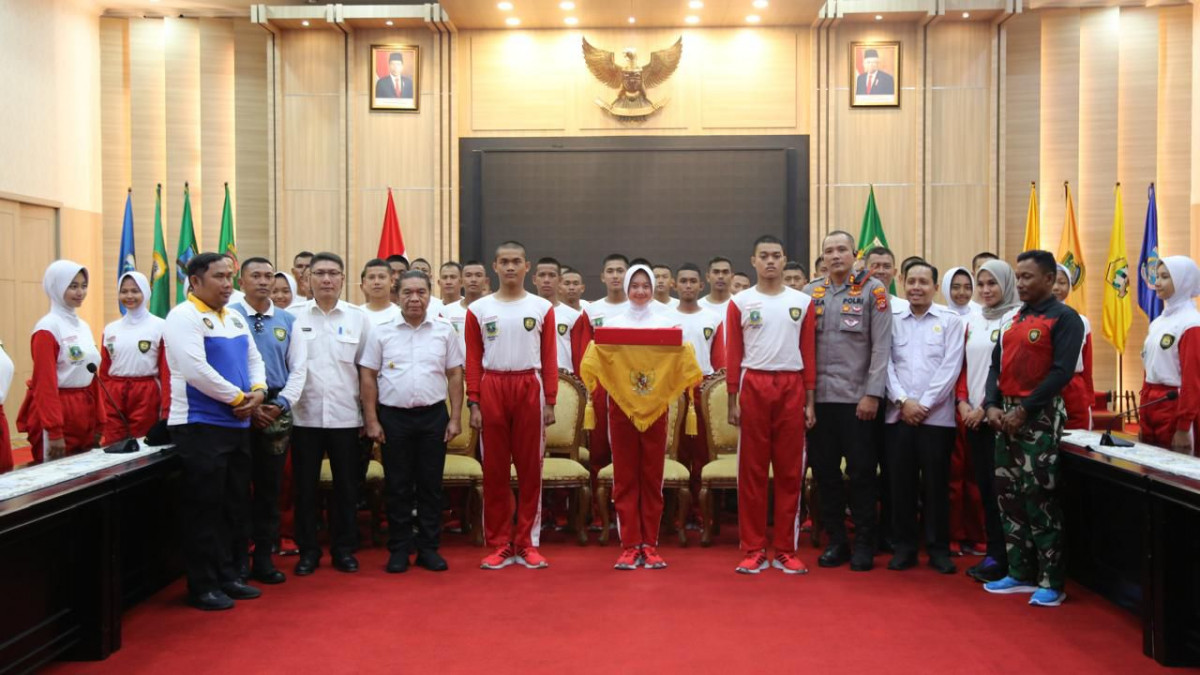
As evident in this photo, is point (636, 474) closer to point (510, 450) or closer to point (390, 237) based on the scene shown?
point (510, 450)

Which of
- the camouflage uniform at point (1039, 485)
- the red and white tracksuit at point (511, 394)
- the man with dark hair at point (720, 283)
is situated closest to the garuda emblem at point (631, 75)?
the man with dark hair at point (720, 283)

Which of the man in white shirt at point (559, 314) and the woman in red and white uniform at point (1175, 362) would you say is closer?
→ the woman in red and white uniform at point (1175, 362)

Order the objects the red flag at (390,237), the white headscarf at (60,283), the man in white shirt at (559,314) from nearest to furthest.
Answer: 1. the white headscarf at (60,283)
2. the man in white shirt at (559,314)
3. the red flag at (390,237)

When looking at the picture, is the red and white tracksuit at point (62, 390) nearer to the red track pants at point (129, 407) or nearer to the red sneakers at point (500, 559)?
the red track pants at point (129, 407)

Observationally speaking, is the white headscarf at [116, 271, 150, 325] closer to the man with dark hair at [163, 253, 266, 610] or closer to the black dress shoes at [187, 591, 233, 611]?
the man with dark hair at [163, 253, 266, 610]

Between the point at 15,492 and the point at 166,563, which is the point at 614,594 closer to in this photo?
the point at 166,563

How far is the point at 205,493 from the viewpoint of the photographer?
13.9 feet

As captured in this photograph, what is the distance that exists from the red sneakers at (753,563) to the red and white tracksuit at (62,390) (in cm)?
371

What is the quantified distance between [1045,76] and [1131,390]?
358 cm

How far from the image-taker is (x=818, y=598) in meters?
4.43

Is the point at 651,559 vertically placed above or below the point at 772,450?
below

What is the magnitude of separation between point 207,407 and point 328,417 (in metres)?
0.78

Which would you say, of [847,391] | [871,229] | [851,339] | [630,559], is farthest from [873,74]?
[630,559]

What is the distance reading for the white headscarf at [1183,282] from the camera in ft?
16.2
